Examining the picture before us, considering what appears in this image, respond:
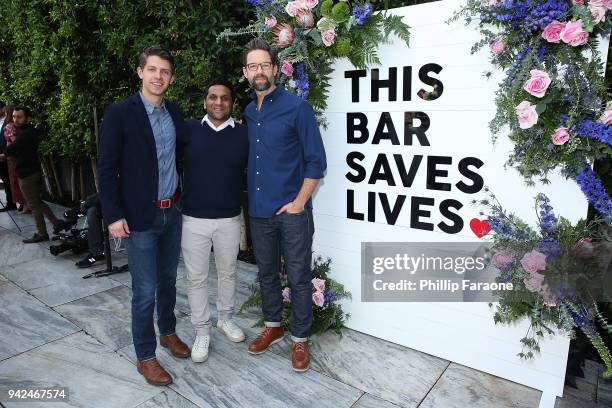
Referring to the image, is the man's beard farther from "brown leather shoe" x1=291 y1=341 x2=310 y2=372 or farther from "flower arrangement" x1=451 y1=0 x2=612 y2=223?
"brown leather shoe" x1=291 y1=341 x2=310 y2=372

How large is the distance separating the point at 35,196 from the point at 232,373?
194 inches

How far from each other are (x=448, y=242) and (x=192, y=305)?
1873 millimetres

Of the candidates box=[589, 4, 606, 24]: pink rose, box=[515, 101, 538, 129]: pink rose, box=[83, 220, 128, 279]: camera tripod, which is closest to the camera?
box=[589, 4, 606, 24]: pink rose

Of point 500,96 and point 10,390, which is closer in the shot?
point 500,96

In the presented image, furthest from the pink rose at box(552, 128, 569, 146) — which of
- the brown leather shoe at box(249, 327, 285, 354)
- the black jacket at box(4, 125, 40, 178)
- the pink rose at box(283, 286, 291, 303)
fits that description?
the black jacket at box(4, 125, 40, 178)

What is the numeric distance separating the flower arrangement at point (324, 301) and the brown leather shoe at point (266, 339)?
0.16 metres

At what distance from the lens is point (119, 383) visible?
2918 mm

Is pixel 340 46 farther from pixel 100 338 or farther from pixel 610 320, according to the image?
pixel 100 338

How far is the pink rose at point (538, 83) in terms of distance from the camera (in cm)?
224

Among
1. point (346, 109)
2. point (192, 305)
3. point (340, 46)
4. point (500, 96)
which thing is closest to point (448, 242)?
point (500, 96)

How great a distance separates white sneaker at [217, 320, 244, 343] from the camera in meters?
3.36

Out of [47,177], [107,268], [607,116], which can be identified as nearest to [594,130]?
[607,116]

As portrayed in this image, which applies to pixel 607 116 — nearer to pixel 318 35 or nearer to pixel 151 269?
pixel 318 35

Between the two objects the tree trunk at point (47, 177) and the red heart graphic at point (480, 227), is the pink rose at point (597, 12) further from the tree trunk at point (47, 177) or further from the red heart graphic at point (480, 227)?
the tree trunk at point (47, 177)
